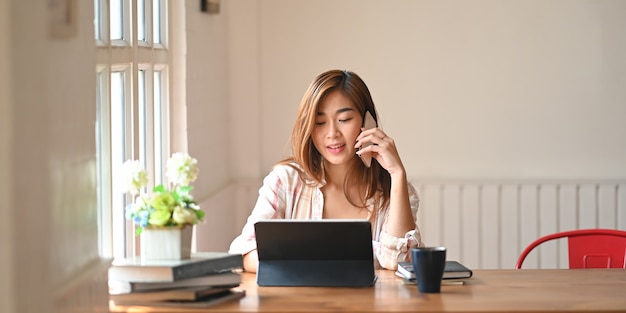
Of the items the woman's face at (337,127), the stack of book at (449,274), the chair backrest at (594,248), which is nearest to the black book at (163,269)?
the stack of book at (449,274)

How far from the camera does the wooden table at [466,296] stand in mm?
2373

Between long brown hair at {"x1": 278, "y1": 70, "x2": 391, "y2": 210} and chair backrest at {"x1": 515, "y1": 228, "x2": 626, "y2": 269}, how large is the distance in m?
0.56

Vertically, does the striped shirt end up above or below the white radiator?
above

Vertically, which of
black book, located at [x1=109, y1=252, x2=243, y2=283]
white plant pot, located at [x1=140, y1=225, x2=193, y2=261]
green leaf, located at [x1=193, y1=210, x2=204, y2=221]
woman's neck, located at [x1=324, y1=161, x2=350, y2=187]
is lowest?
black book, located at [x1=109, y1=252, x2=243, y2=283]

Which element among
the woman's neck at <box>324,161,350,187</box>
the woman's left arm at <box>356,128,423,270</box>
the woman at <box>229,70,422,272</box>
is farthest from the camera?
the woman's neck at <box>324,161,350,187</box>

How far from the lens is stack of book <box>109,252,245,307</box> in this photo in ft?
7.80

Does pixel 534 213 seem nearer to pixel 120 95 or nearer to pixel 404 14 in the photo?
pixel 404 14

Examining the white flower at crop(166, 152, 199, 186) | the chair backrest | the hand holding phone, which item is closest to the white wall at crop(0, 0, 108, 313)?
the white flower at crop(166, 152, 199, 186)

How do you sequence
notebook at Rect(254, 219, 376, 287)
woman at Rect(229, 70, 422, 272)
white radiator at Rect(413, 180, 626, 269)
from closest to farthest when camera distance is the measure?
notebook at Rect(254, 219, 376, 287) < woman at Rect(229, 70, 422, 272) < white radiator at Rect(413, 180, 626, 269)

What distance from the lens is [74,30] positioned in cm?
215

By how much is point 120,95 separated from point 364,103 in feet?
2.59

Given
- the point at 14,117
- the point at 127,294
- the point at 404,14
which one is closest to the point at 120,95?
the point at 127,294

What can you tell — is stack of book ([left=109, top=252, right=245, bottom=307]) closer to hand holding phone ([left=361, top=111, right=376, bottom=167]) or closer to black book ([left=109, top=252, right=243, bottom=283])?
black book ([left=109, top=252, right=243, bottom=283])

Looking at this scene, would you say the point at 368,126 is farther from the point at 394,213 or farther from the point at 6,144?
the point at 6,144
